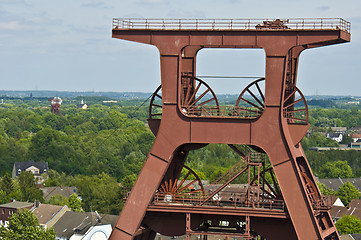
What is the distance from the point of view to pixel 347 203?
12394 centimetres

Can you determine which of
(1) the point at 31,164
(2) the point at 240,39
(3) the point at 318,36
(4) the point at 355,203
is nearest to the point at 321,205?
(3) the point at 318,36

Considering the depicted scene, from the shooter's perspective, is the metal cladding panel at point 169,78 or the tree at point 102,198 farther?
the tree at point 102,198

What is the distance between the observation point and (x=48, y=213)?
314 ft

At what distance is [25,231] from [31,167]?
99176 millimetres

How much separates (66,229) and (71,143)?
9373 cm

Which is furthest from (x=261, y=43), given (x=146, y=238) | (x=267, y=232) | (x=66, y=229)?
(x=66, y=229)

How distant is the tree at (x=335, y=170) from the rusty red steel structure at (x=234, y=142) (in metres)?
121

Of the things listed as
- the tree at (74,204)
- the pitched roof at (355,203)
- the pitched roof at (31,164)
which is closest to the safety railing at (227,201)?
the tree at (74,204)

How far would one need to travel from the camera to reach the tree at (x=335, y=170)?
154 metres

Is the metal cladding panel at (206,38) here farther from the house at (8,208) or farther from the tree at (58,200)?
the tree at (58,200)

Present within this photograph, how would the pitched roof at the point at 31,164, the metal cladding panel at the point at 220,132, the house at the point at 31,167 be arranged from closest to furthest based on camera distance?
the metal cladding panel at the point at 220,132 < the house at the point at 31,167 < the pitched roof at the point at 31,164

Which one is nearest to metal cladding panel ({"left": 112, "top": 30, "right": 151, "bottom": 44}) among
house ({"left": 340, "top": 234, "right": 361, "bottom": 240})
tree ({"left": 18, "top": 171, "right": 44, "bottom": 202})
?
house ({"left": 340, "top": 234, "right": 361, "bottom": 240})

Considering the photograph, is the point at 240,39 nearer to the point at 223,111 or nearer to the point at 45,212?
the point at 223,111

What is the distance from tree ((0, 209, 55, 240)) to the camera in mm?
58125
